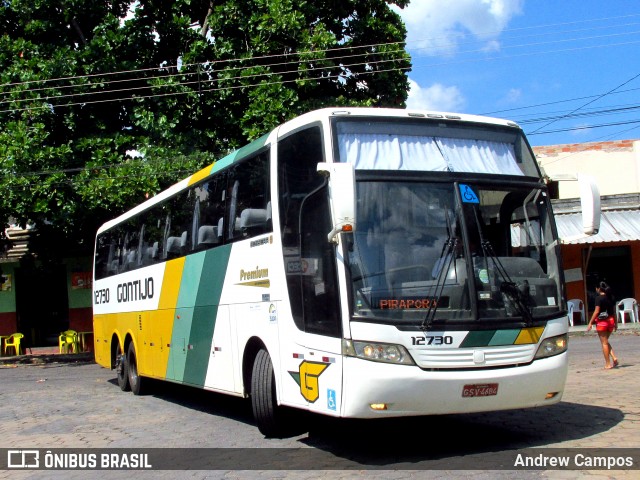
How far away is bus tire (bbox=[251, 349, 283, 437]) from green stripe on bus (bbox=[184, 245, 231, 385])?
6.07 ft

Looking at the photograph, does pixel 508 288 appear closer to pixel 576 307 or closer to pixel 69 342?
pixel 576 307

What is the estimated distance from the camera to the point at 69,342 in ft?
88.4

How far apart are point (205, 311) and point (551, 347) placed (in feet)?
17.1

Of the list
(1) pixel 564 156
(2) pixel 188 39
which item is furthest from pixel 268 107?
(1) pixel 564 156

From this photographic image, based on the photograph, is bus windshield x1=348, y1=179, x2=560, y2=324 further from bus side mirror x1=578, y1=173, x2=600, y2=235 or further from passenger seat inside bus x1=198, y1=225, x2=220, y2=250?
passenger seat inside bus x1=198, y1=225, x2=220, y2=250

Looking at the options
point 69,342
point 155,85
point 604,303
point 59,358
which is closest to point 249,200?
point 604,303

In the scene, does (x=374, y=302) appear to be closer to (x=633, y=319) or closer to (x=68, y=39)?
(x=68, y=39)

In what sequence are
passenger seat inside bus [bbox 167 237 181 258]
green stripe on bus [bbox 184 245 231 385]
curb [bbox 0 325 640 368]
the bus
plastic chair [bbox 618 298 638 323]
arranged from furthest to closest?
plastic chair [bbox 618 298 638 323] → curb [bbox 0 325 640 368] → passenger seat inside bus [bbox 167 237 181 258] → green stripe on bus [bbox 184 245 231 385] → the bus

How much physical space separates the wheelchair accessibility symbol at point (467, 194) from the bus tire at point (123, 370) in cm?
991

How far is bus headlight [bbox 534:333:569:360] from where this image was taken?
7832 millimetres

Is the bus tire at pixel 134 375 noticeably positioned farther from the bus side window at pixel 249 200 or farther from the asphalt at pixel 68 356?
the asphalt at pixel 68 356

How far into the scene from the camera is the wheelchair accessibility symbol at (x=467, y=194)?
25.6ft

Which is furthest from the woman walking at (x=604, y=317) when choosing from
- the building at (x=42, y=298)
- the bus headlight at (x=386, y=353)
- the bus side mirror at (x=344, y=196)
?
the building at (x=42, y=298)

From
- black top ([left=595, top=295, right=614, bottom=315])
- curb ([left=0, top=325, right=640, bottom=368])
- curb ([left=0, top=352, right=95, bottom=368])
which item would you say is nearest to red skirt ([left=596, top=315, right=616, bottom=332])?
black top ([left=595, top=295, right=614, bottom=315])
